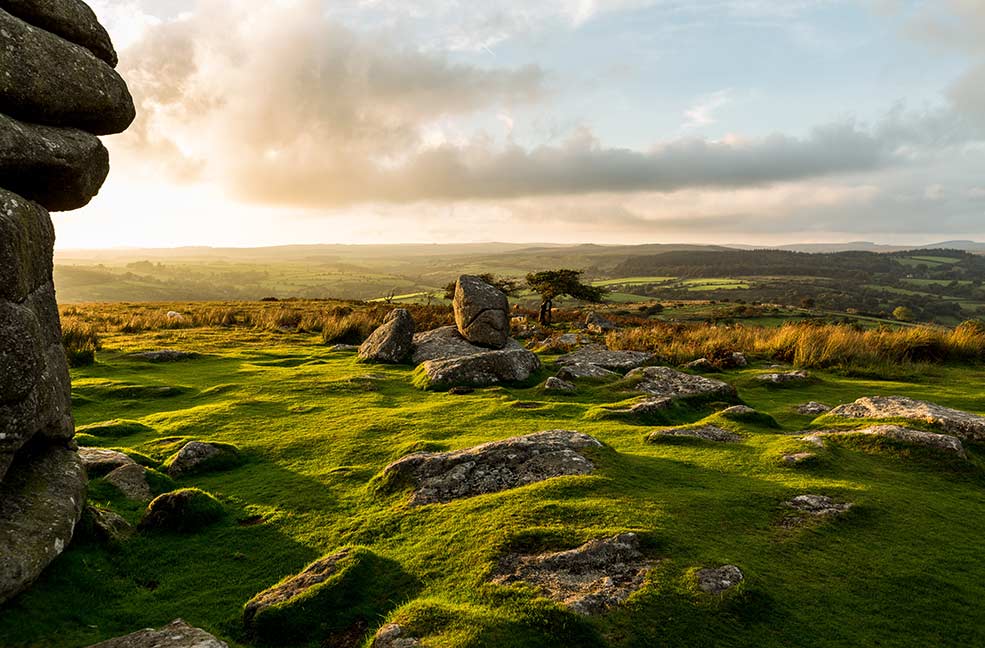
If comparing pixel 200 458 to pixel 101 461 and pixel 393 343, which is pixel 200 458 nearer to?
pixel 101 461

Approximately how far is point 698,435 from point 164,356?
73.8ft

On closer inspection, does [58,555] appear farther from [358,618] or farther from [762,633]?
[762,633]

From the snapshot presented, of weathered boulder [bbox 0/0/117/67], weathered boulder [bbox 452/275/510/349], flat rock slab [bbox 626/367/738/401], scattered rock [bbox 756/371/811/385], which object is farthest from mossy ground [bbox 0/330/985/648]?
weathered boulder [bbox 452/275/510/349]

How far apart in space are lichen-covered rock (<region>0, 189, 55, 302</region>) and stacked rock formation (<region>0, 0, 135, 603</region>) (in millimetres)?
15

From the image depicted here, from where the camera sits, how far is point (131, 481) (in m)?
9.50

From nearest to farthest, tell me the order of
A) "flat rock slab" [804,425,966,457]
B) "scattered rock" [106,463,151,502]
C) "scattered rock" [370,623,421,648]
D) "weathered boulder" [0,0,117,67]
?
"scattered rock" [370,623,421,648]
"weathered boulder" [0,0,117,67]
"scattered rock" [106,463,151,502]
"flat rock slab" [804,425,966,457]

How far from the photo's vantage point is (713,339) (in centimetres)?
2625

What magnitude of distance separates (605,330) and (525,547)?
29.9m

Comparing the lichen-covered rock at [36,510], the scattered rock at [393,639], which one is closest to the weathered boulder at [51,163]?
the lichen-covered rock at [36,510]

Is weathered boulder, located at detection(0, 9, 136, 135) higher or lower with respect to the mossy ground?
higher

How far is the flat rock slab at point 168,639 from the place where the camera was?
5.09 metres

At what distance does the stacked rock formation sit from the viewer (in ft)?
21.2

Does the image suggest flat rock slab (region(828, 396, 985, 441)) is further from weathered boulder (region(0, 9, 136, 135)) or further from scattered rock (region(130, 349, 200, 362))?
scattered rock (region(130, 349, 200, 362))

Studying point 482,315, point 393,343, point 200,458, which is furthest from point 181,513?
point 482,315
